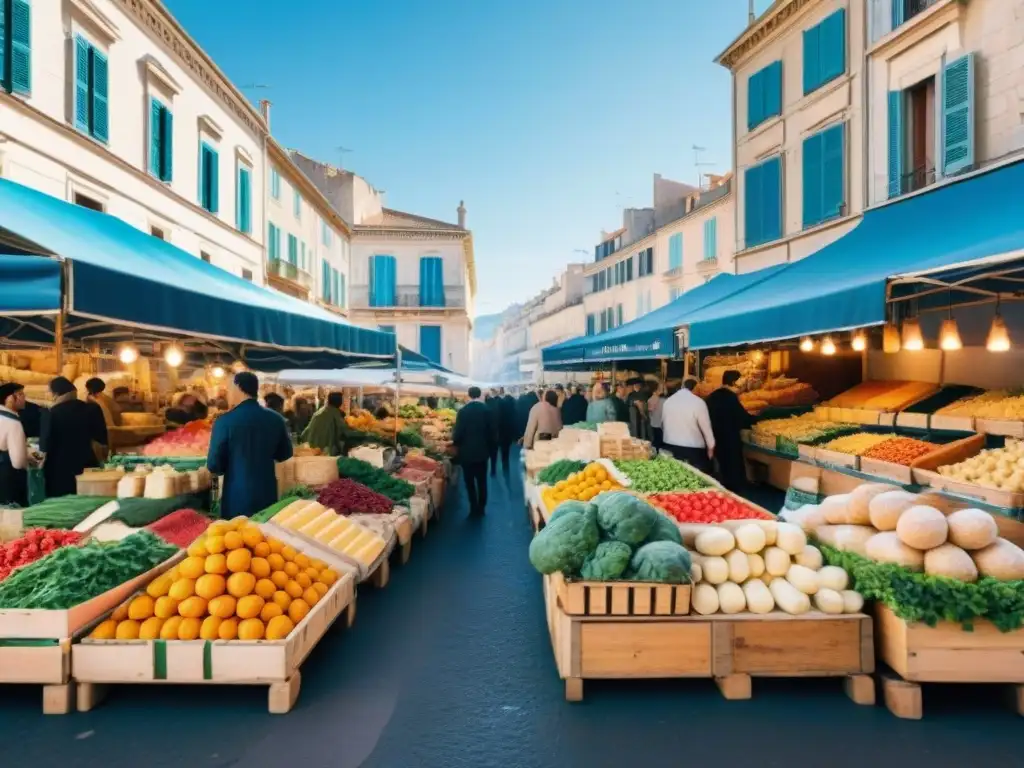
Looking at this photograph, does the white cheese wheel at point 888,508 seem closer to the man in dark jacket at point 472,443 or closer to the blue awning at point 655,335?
the blue awning at point 655,335

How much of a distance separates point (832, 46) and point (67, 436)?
46.4 ft

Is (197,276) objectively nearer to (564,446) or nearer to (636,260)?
(564,446)

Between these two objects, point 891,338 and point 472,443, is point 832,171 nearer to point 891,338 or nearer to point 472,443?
point 891,338

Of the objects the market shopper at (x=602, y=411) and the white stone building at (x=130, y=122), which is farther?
the market shopper at (x=602, y=411)

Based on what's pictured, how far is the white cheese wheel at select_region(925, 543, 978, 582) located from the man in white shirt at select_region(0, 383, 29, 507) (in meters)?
6.87

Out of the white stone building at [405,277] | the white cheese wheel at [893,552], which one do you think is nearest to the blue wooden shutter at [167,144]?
the white cheese wheel at [893,552]

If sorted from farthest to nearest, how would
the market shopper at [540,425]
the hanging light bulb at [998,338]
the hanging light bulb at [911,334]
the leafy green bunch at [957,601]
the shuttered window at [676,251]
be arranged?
the shuttered window at [676,251] < the market shopper at [540,425] < the hanging light bulb at [911,334] < the hanging light bulb at [998,338] < the leafy green bunch at [957,601]

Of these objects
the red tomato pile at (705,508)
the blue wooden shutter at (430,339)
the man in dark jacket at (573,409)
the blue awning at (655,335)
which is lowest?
the red tomato pile at (705,508)

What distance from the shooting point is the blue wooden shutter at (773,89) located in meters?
14.5

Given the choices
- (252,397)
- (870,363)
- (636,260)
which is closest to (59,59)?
(252,397)

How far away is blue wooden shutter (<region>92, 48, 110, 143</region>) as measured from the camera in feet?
36.2

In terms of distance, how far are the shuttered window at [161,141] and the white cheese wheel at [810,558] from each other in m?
13.6

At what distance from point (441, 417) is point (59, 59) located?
10588mm

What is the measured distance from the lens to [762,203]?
49.0 ft
